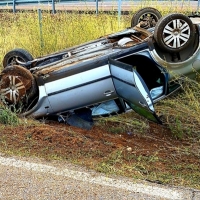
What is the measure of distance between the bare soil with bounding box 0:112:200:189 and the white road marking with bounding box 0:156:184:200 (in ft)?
0.47

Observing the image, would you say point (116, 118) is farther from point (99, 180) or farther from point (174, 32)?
point (99, 180)

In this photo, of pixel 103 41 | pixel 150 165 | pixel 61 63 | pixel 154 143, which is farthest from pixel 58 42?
pixel 150 165

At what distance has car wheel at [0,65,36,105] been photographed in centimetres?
551

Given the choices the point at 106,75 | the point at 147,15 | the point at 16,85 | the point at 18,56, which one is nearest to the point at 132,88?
the point at 106,75

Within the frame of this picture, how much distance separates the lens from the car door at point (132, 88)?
4.49 meters

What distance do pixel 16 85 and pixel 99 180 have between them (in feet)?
7.83

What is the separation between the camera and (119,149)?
14.4 ft

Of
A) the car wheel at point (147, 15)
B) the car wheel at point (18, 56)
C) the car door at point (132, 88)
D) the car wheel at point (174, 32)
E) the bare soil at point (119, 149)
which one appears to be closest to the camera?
the bare soil at point (119, 149)

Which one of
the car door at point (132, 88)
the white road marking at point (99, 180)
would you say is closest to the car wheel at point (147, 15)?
the car door at point (132, 88)

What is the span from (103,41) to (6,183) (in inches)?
130

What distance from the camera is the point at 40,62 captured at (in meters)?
6.23

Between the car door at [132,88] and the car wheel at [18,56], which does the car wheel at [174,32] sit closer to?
the car door at [132,88]

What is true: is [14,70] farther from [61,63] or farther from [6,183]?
[6,183]

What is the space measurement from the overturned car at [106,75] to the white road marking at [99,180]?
145 cm
